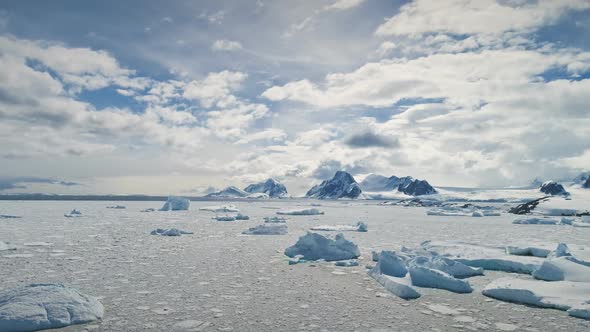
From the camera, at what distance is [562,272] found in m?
6.16

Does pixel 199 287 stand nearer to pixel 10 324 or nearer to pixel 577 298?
pixel 10 324

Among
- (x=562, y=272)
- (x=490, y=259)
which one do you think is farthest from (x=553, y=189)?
(x=562, y=272)

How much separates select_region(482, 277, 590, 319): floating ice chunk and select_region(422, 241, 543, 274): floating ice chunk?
174cm

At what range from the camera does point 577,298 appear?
4895 millimetres

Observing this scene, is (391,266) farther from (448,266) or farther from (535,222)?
(535,222)

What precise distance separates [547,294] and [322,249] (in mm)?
4958

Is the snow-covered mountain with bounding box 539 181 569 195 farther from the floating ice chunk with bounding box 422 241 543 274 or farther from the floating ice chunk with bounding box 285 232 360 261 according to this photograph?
the floating ice chunk with bounding box 285 232 360 261

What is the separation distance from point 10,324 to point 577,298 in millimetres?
7221

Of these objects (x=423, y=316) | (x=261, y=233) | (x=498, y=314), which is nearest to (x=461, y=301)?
(x=498, y=314)

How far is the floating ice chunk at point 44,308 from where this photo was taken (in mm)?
3945

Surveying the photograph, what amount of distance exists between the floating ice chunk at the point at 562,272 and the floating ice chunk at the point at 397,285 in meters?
2.38

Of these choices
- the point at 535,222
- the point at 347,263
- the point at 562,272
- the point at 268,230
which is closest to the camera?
the point at 562,272

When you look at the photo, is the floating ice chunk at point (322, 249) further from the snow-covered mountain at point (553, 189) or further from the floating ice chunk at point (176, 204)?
the snow-covered mountain at point (553, 189)

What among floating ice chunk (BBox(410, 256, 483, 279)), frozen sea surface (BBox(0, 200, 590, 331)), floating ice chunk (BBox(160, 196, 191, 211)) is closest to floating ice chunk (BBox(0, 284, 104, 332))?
frozen sea surface (BBox(0, 200, 590, 331))
